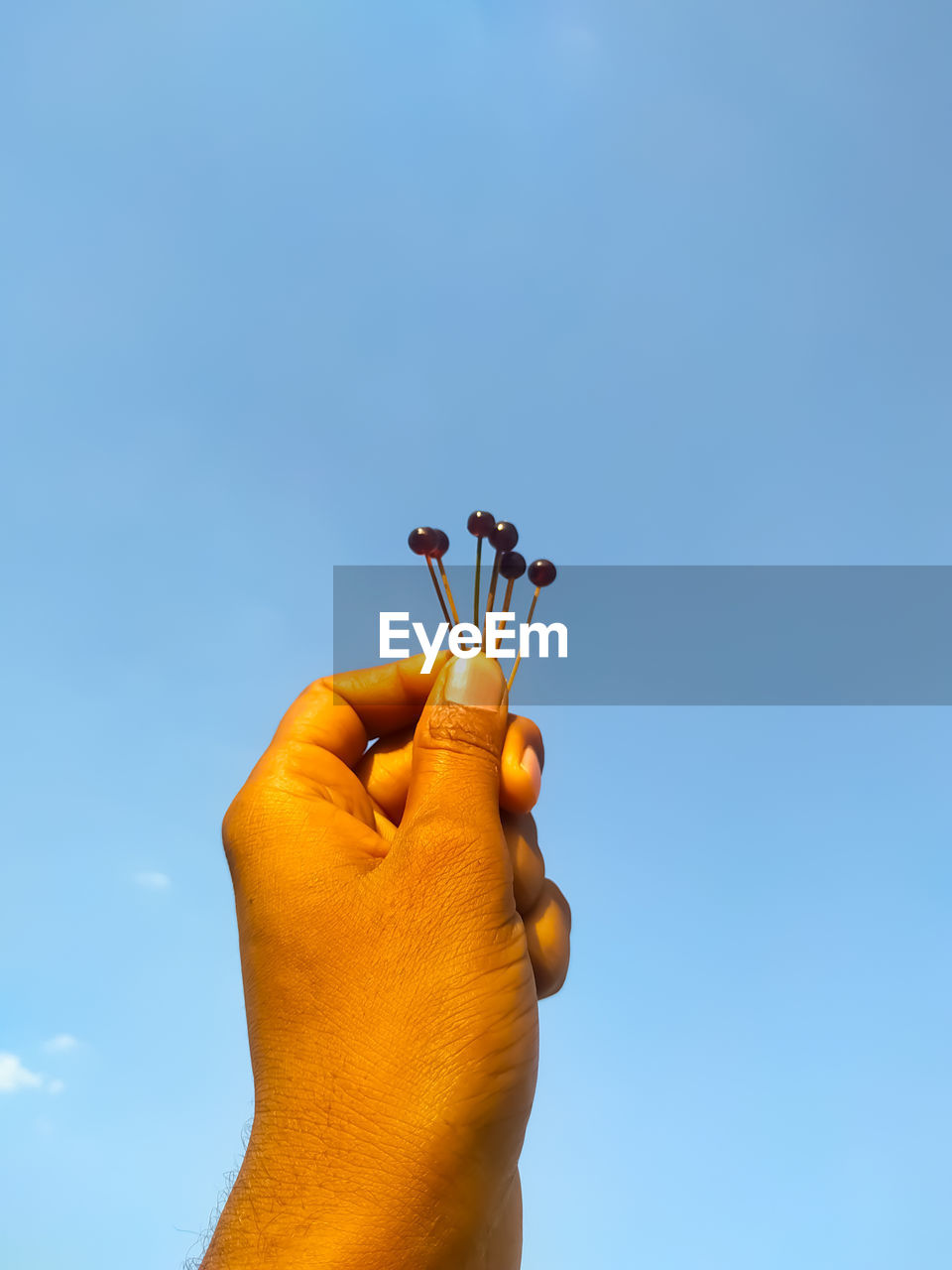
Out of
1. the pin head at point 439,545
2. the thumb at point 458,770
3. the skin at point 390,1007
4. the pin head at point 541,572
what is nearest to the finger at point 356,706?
the skin at point 390,1007

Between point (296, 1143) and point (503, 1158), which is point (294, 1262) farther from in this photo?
point (503, 1158)

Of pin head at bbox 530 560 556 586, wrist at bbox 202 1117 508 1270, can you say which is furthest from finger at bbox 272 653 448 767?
wrist at bbox 202 1117 508 1270

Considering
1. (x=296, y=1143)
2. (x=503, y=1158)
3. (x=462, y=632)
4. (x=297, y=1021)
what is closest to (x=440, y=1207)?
(x=503, y=1158)

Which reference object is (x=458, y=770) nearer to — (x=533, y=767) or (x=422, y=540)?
(x=533, y=767)

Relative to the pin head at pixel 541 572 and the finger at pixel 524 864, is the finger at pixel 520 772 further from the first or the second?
the pin head at pixel 541 572

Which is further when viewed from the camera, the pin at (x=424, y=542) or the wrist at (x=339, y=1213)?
the pin at (x=424, y=542)

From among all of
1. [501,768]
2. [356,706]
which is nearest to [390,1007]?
[501,768]

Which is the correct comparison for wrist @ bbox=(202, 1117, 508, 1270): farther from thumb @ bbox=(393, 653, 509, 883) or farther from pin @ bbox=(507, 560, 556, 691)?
pin @ bbox=(507, 560, 556, 691)
